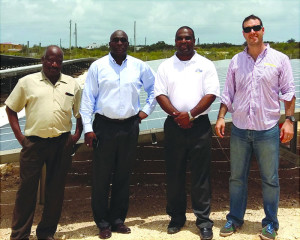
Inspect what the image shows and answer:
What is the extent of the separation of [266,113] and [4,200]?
523cm

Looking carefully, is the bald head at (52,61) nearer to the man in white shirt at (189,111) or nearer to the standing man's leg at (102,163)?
the standing man's leg at (102,163)

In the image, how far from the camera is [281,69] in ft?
12.5

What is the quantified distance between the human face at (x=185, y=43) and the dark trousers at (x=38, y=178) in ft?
4.47

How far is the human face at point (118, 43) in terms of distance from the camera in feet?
13.2

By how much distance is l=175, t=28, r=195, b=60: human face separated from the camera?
3.91m

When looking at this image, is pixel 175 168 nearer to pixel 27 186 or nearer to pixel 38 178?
pixel 38 178

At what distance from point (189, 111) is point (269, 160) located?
0.90 metres

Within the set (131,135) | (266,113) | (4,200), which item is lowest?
(4,200)

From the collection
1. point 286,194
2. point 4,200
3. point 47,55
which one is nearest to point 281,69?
point 47,55

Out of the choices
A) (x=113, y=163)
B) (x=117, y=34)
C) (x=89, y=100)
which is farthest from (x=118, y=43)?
(x=113, y=163)

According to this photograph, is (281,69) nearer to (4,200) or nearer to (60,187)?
(60,187)

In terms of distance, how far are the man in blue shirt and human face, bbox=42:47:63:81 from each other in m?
0.35

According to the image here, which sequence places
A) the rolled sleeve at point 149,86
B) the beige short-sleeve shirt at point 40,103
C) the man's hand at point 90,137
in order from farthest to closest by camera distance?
1. the rolled sleeve at point 149,86
2. the man's hand at point 90,137
3. the beige short-sleeve shirt at point 40,103

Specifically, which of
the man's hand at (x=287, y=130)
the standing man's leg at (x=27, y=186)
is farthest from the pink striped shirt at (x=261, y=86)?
the standing man's leg at (x=27, y=186)
